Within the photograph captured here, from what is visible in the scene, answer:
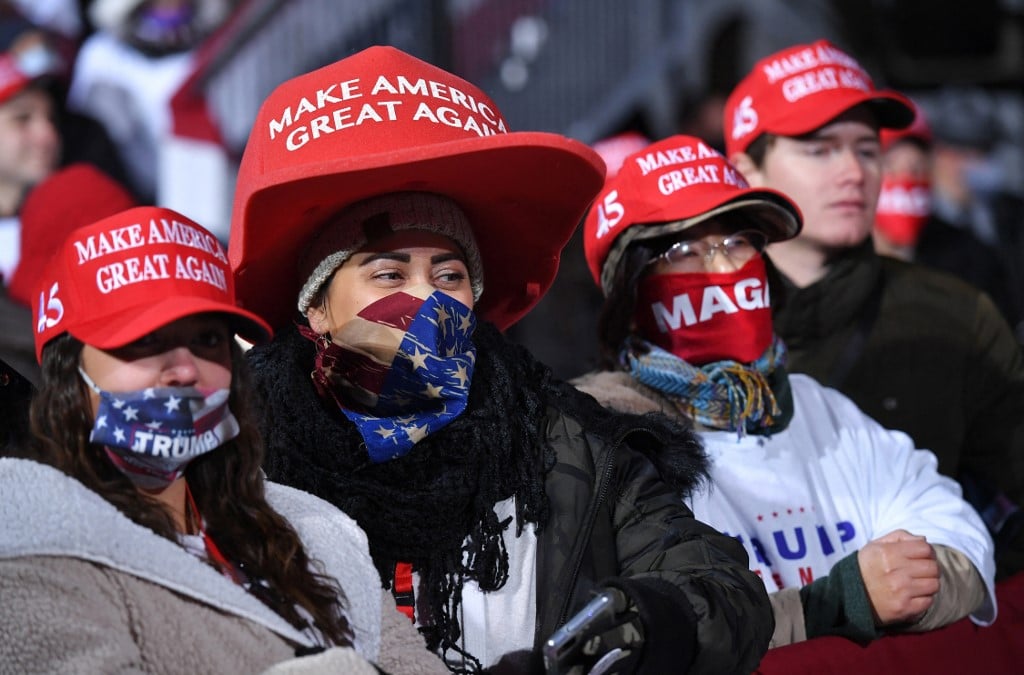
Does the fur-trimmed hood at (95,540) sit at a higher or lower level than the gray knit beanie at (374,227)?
lower

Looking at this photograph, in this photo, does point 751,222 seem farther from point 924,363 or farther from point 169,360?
point 169,360

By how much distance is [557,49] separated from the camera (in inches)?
375

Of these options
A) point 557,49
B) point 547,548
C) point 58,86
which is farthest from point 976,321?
point 557,49

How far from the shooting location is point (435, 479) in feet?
8.77

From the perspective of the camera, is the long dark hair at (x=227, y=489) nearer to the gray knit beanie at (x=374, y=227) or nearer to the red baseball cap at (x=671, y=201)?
the gray knit beanie at (x=374, y=227)

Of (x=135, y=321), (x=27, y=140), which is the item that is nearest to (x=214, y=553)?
(x=135, y=321)

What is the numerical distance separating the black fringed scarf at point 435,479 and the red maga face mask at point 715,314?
83 centimetres

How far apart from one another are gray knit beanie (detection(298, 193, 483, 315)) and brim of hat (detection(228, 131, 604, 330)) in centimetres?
2

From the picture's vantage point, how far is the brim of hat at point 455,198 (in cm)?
265

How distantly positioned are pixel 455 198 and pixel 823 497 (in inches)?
47.2

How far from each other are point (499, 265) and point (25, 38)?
14.5 feet

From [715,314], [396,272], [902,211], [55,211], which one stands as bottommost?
[902,211]

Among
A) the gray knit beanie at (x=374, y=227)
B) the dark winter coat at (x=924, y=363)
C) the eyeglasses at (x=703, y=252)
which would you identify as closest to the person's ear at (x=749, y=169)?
the dark winter coat at (x=924, y=363)

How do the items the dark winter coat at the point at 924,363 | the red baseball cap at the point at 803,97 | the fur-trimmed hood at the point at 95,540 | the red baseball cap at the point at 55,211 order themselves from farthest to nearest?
the red baseball cap at the point at 55,211, the red baseball cap at the point at 803,97, the dark winter coat at the point at 924,363, the fur-trimmed hood at the point at 95,540
